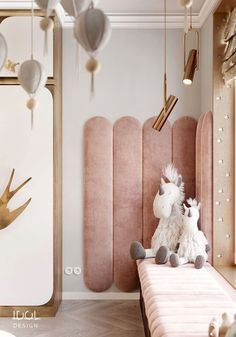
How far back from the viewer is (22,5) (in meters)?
4.12

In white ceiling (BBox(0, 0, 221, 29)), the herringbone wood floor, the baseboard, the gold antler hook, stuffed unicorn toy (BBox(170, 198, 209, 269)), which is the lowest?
the herringbone wood floor

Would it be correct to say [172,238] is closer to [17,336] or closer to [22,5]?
[17,336]

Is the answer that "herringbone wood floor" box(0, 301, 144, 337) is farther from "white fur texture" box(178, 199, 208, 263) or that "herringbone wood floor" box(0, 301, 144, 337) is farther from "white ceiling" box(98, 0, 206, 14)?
"white ceiling" box(98, 0, 206, 14)

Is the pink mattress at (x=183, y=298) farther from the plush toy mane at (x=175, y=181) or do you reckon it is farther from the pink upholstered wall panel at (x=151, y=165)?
the pink upholstered wall panel at (x=151, y=165)

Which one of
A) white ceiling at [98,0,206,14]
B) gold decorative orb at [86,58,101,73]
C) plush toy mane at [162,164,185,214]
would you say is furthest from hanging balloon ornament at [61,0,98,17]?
plush toy mane at [162,164,185,214]

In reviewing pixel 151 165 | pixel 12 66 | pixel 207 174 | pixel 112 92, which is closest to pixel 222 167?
pixel 207 174

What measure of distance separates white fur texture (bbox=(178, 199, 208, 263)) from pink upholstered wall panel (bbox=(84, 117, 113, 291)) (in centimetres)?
82

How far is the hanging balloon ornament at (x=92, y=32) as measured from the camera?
1393 millimetres

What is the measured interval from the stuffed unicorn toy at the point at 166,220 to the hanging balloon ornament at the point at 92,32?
9.51ft

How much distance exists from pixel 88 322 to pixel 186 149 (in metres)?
1.75

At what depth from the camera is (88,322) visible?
399 centimetres

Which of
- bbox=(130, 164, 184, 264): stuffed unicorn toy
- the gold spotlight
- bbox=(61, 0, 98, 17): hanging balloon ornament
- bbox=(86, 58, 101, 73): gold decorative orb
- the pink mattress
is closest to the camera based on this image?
bbox=(86, 58, 101, 73): gold decorative orb

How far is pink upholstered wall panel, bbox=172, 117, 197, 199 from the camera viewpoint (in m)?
4.62

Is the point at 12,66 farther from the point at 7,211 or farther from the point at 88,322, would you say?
the point at 88,322
